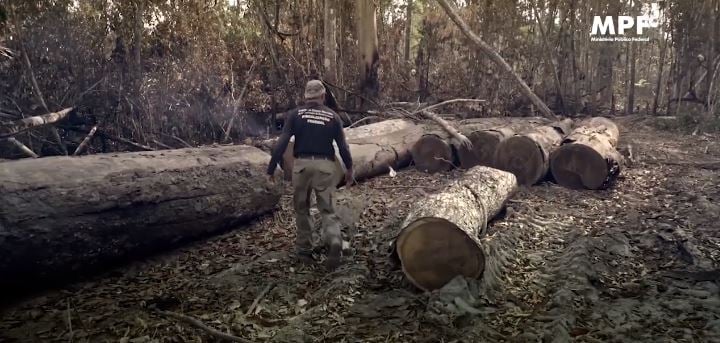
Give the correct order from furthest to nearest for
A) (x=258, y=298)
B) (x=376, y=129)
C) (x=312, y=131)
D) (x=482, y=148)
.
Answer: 1. (x=376, y=129)
2. (x=482, y=148)
3. (x=312, y=131)
4. (x=258, y=298)

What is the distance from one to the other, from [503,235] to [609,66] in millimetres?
13341

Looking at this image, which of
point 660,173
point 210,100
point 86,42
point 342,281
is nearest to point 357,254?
point 342,281

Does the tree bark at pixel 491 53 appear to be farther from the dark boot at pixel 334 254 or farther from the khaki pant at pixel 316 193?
the dark boot at pixel 334 254

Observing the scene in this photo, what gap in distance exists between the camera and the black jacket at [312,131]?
4.81 meters

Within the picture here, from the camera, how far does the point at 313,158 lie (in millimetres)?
4840

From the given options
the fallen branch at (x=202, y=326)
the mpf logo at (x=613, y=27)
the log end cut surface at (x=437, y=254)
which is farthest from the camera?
the mpf logo at (x=613, y=27)

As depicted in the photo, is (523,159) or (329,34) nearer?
(523,159)

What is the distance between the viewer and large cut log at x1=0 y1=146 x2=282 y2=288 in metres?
3.83

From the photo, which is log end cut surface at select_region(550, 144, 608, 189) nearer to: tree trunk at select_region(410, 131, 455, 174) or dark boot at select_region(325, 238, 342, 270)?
tree trunk at select_region(410, 131, 455, 174)

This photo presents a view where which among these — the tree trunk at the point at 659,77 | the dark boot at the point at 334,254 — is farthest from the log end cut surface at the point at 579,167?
the tree trunk at the point at 659,77

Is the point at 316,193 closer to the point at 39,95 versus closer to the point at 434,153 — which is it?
the point at 434,153

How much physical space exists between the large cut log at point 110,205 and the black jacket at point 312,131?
94 centimetres

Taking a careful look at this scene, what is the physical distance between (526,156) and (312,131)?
3.93 meters

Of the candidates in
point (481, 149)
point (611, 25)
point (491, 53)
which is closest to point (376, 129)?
point (481, 149)
